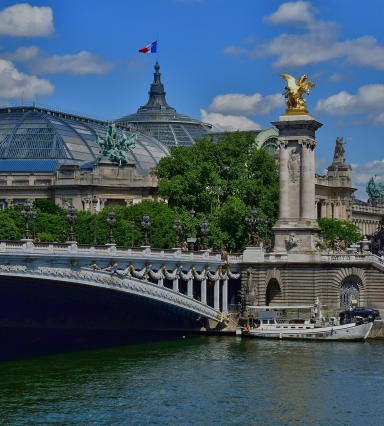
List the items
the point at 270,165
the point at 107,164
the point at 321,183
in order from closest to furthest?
the point at 270,165
the point at 107,164
the point at 321,183

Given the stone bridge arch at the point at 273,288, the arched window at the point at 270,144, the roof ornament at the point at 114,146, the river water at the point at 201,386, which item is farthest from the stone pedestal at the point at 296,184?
the arched window at the point at 270,144

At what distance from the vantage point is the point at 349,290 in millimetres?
77062

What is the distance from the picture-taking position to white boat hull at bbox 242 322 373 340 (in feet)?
229

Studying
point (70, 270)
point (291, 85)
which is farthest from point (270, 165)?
point (70, 270)

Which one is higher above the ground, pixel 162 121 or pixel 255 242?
pixel 162 121

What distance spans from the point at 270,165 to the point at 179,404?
183ft

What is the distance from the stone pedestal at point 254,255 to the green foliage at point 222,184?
660 inches

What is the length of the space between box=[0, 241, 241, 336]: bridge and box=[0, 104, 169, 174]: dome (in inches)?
2473

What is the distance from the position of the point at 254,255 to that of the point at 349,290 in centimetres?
718

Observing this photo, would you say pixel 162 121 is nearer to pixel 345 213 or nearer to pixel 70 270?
pixel 345 213

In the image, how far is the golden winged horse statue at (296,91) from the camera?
78.3 metres

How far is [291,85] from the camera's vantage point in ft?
258

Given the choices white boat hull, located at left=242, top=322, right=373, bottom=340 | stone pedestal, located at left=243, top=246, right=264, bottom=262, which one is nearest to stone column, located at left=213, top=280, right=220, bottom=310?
stone pedestal, located at left=243, top=246, right=264, bottom=262

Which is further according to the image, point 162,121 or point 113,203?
point 162,121
